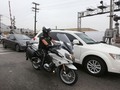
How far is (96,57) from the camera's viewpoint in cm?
491

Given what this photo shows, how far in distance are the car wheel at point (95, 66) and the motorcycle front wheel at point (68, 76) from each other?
123cm

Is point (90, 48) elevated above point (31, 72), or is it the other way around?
point (90, 48)

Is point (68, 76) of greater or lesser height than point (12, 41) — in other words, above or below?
below

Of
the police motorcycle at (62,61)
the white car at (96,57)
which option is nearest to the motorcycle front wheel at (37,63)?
the police motorcycle at (62,61)

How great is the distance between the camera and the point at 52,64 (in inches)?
171

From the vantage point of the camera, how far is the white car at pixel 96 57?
4.48 meters

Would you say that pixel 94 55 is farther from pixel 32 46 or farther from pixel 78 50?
pixel 32 46

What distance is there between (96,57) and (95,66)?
12.9 inches

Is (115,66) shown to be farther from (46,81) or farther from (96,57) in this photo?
(46,81)

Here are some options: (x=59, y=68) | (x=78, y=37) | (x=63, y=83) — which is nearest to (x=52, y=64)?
(x=59, y=68)

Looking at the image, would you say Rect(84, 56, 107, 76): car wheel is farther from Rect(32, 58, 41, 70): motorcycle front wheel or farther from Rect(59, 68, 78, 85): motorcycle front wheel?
Rect(32, 58, 41, 70): motorcycle front wheel

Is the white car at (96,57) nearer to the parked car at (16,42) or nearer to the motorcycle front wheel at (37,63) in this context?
the motorcycle front wheel at (37,63)

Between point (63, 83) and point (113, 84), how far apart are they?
155 cm

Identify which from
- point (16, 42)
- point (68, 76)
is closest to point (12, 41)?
point (16, 42)
